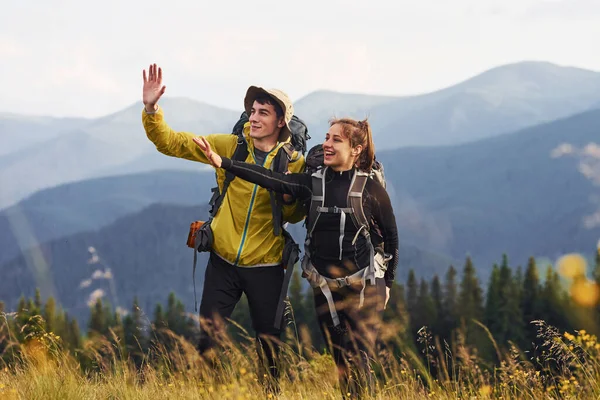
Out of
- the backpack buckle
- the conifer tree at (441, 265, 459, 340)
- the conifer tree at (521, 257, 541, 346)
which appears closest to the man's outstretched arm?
the backpack buckle

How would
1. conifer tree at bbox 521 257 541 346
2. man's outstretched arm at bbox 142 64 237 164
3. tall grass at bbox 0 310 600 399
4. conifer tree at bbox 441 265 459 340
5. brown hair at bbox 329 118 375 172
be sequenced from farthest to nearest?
conifer tree at bbox 441 265 459 340
conifer tree at bbox 521 257 541 346
man's outstretched arm at bbox 142 64 237 164
brown hair at bbox 329 118 375 172
tall grass at bbox 0 310 600 399

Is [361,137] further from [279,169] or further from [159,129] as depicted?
[159,129]

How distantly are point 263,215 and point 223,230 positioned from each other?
1.10 feet

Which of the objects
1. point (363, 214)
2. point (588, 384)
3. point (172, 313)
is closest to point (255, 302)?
point (363, 214)

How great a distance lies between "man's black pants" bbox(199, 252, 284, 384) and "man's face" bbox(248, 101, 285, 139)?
41.0 inches

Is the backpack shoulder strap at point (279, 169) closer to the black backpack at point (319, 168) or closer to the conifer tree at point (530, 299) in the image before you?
the black backpack at point (319, 168)

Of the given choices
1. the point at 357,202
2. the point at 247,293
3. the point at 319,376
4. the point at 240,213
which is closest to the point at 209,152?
the point at 240,213

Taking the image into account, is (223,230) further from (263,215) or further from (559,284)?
(559,284)

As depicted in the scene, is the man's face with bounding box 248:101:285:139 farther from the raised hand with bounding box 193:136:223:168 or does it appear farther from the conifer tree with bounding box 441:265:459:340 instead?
the conifer tree with bounding box 441:265:459:340

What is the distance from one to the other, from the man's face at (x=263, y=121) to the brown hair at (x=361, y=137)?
72 cm

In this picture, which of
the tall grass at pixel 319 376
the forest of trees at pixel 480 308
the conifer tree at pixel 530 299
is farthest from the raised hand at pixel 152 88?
the conifer tree at pixel 530 299

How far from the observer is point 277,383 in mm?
5656

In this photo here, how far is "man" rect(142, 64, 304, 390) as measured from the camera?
237 inches

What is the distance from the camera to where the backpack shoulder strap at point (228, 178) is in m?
6.13
